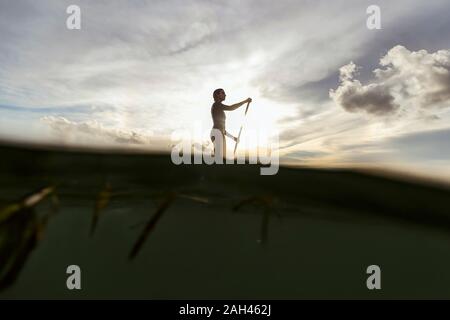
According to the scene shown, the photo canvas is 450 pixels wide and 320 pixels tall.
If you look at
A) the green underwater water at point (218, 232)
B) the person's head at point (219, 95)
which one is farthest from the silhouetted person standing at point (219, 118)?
the green underwater water at point (218, 232)

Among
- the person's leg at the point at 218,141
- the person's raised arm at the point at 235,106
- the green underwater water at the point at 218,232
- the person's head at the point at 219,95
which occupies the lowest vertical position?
the green underwater water at the point at 218,232

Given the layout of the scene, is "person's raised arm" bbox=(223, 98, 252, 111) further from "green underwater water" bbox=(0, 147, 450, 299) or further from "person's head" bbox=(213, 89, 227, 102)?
"green underwater water" bbox=(0, 147, 450, 299)

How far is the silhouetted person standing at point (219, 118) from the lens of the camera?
4.99m

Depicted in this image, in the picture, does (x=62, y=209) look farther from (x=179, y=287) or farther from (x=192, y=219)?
(x=179, y=287)

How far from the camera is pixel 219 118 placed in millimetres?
5051

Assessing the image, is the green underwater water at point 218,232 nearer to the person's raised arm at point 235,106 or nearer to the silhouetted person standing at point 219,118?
the silhouetted person standing at point 219,118

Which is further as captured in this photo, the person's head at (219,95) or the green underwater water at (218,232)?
the person's head at (219,95)

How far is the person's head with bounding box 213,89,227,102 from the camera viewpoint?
16.4ft

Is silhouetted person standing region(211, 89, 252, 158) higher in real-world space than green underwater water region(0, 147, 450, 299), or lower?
higher

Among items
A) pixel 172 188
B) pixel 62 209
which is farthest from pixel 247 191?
pixel 62 209

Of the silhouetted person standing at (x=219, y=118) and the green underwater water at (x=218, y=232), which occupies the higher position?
the silhouetted person standing at (x=219, y=118)

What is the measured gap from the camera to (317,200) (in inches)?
248

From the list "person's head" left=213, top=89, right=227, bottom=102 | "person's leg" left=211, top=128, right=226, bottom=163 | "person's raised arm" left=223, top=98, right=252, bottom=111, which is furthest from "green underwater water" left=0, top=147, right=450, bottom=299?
"person's head" left=213, top=89, right=227, bottom=102
